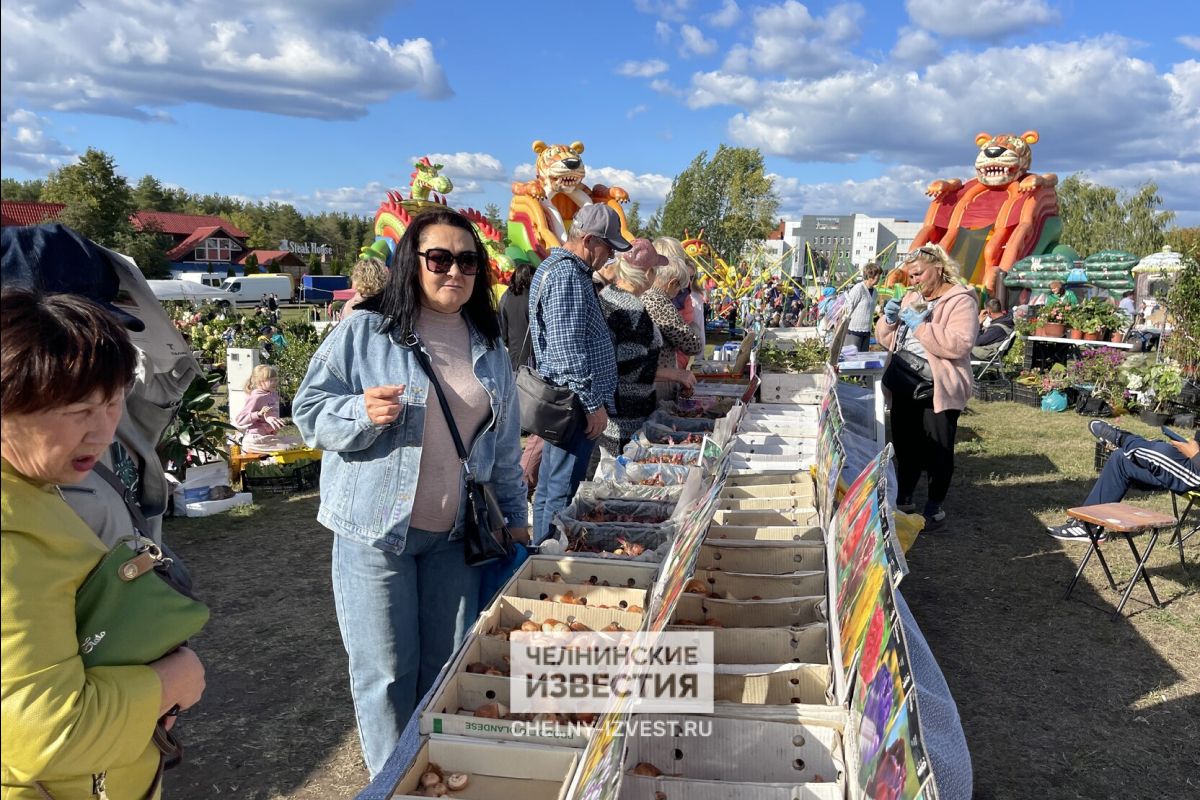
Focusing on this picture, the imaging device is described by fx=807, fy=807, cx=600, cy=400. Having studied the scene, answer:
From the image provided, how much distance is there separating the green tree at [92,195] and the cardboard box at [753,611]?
122 feet

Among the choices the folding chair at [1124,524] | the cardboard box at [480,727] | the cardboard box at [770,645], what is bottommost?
the folding chair at [1124,524]

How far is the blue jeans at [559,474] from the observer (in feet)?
12.6

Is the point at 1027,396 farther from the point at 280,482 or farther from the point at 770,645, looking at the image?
the point at 770,645

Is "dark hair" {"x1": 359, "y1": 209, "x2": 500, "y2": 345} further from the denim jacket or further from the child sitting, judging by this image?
the child sitting

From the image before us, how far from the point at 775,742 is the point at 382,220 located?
47.9ft

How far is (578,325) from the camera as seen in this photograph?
3570 mm

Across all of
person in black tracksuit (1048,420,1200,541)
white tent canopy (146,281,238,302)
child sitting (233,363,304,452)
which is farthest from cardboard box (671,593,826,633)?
white tent canopy (146,281,238,302)

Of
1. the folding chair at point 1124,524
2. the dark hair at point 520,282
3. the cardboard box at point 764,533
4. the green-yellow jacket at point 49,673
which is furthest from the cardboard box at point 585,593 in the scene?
the dark hair at point 520,282

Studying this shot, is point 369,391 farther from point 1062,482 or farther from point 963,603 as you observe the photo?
point 1062,482

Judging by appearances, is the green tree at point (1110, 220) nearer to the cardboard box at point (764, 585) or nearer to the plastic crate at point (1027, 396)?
the plastic crate at point (1027, 396)

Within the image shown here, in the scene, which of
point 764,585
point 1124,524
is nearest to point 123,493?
point 764,585

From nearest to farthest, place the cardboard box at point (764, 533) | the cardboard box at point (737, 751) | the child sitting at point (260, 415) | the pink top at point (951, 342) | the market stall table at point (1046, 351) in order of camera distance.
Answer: the cardboard box at point (737, 751) < the cardboard box at point (764, 533) < the pink top at point (951, 342) < the child sitting at point (260, 415) < the market stall table at point (1046, 351)

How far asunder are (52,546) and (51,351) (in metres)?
0.25

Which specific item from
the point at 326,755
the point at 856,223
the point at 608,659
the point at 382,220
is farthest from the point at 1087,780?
the point at 856,223
